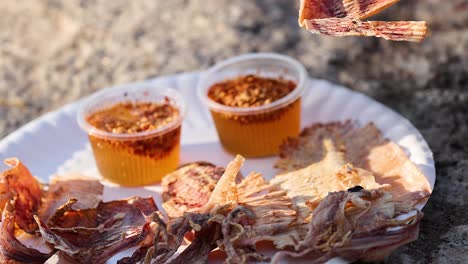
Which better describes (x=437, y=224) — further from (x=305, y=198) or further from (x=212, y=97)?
(x=212, y=97)

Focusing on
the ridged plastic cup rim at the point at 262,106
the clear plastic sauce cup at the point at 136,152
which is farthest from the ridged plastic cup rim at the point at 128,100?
the ridged plastic cup rim at the point at 262,106

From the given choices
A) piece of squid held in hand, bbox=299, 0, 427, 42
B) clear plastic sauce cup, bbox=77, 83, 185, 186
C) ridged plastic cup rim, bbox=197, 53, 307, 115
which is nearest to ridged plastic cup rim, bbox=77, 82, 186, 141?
clear plastic sauce cup, bbox=77, 83, 185, 186

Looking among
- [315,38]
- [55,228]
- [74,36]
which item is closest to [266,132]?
[55,228]

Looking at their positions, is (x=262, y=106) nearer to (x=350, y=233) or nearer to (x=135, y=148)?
(x=135, y=148)

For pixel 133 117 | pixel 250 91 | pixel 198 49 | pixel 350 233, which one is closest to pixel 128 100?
pixel 133 117

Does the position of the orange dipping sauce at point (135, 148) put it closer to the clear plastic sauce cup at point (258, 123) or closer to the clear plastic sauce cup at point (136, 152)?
the clear plastic sauce cup at point (136, 152)

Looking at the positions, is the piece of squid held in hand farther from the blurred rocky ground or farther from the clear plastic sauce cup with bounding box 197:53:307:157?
the blurred rocky ground
